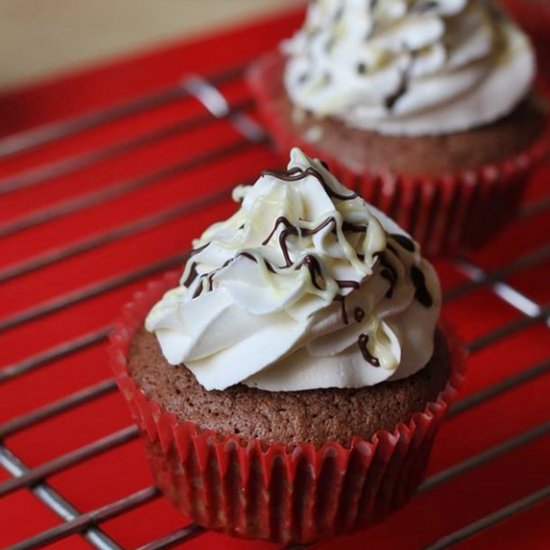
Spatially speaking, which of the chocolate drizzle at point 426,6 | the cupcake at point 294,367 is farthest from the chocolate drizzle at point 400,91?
the cupcake at point 294,367

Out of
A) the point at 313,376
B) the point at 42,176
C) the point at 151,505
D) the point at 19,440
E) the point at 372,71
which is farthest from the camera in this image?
the point at 42,176

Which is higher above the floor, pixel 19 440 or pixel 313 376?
pixel 19 440

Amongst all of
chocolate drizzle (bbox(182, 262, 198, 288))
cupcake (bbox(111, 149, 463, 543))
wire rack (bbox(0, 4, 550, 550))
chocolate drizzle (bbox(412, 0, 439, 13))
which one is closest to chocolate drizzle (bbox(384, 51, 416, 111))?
chocolate drizzle (bbox(412, 0, 439, 13))

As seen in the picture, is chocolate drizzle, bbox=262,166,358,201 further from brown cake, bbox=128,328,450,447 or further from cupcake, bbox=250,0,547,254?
cupcake, bbox=250,0,547,254

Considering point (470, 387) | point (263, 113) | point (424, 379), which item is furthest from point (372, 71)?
point (424, 379)

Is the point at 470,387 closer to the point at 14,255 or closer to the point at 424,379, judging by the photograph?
the point at 424,379

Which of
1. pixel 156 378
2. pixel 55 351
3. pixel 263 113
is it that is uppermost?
pixel 263 113

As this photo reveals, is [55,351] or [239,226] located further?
[55,351]

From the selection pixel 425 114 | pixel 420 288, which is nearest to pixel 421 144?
pixel 425 114
